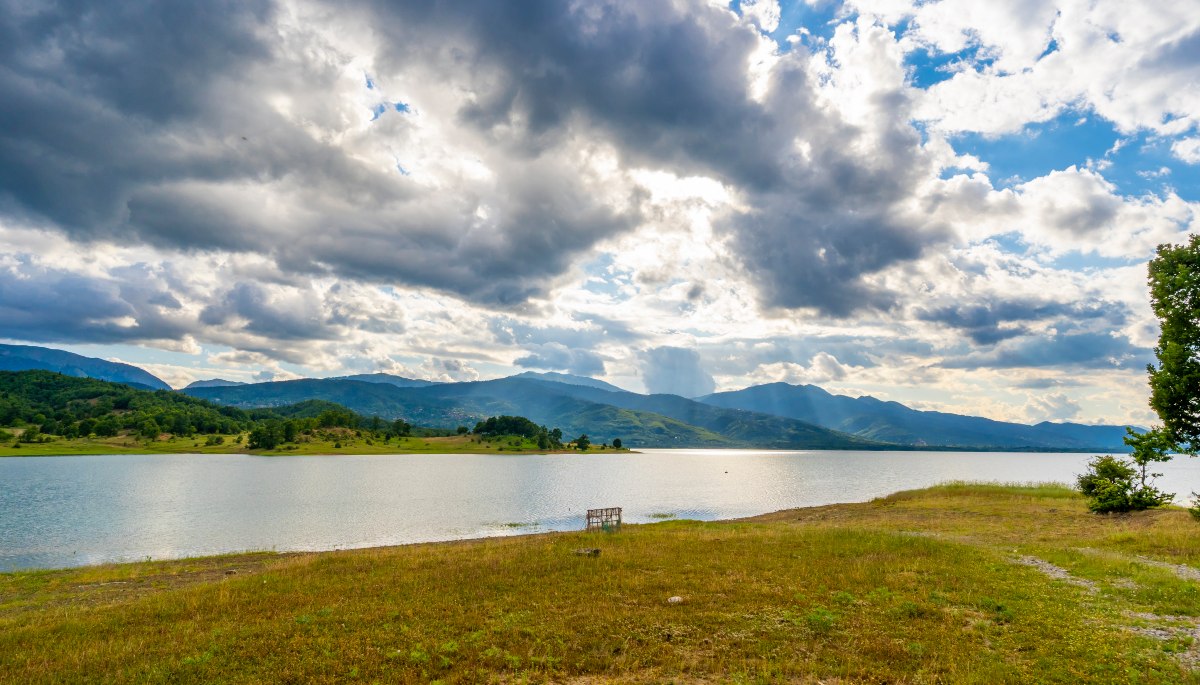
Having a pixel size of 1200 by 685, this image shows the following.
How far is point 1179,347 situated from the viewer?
1158 inches

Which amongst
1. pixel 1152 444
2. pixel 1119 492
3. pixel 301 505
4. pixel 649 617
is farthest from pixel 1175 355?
pixel 301 505

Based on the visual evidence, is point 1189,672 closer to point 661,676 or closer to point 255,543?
point 661,676

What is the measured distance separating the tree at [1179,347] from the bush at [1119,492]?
110 ft

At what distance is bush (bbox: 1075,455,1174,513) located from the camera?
56125mm

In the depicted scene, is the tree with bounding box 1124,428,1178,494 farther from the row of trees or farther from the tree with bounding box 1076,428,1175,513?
the tree with bounding box 1076,428,1175,513

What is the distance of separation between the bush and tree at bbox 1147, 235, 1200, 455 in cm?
3348

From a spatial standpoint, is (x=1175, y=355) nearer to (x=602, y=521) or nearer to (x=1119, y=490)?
(x=1119, y=490)

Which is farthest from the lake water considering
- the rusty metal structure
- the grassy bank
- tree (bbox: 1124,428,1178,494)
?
tree (bbox: 1124,428,1178,494)

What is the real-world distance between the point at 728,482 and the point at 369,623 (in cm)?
15426

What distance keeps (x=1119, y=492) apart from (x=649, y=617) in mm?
61801

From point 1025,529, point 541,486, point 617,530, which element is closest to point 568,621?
point 617,530

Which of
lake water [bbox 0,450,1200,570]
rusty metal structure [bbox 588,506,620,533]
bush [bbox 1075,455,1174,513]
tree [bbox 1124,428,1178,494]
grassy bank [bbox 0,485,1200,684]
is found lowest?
lake water [bbox 0,450,1200,570]

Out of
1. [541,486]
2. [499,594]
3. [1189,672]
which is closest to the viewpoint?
[1189,672]

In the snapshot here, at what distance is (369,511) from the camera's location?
286ft
